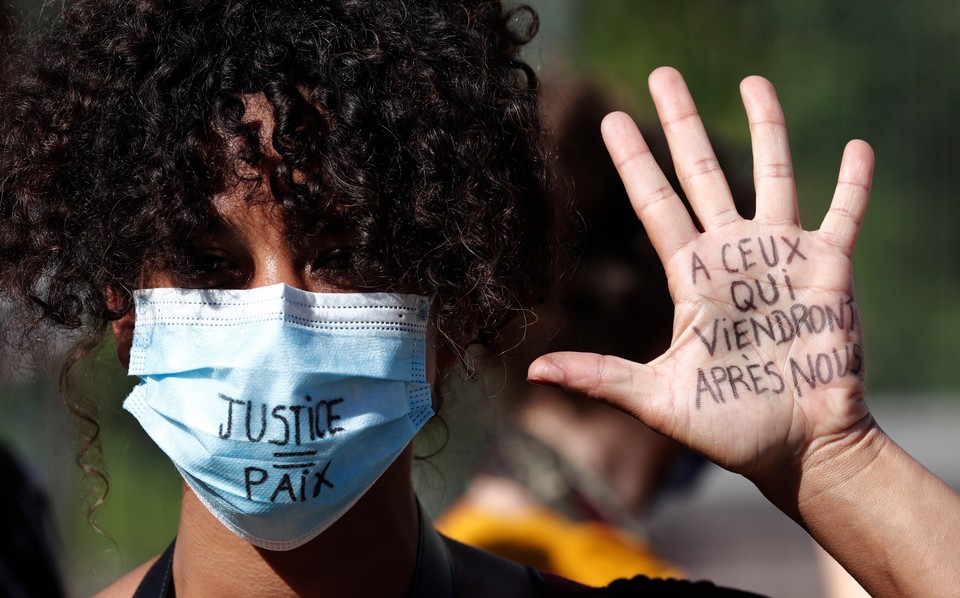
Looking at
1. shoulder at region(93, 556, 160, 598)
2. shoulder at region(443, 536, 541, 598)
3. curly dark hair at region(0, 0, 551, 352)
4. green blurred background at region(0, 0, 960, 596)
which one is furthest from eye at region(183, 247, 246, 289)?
green blurred background at region(0, 0, 960, 596)

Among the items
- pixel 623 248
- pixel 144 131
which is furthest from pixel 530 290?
pixel 623 248

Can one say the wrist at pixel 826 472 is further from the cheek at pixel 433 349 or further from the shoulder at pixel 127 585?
the shoulder at pixel 127 585

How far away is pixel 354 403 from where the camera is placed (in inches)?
80.4

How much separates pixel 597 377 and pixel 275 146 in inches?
29.9

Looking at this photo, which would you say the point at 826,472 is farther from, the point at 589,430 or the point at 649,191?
the point at 589,430

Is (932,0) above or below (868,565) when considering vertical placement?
above

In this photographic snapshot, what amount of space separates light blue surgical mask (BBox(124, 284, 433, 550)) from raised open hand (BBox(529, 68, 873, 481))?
363 millimetres

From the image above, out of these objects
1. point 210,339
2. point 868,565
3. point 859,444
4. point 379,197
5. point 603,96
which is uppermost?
point 603,96

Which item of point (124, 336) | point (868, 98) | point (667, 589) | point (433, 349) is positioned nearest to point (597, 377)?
point (433, 349)

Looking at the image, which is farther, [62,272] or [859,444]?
[62,272]

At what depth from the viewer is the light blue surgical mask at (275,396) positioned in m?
1.96

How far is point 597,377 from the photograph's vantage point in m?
1.91

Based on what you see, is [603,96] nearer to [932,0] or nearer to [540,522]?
[540,522]

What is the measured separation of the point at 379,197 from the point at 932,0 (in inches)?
281
